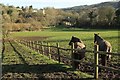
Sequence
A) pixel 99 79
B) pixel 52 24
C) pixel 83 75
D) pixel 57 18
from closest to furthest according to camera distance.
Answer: pixel 99 79 < pixel 83 75 < pixel 52 24 < pixel 57 18

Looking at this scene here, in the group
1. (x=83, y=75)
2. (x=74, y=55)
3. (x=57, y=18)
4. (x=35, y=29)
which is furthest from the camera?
(x=57, y=18)

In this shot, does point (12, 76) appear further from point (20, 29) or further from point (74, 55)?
point (20, 29)

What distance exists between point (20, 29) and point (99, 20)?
93.0 ft

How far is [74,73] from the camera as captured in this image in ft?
38.1

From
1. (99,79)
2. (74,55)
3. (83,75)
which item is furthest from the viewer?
(74,55)

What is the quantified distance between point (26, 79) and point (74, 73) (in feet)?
6.24

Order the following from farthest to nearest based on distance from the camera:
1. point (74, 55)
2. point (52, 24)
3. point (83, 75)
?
point (52, 24)
point (74, 55)
point (83, 75)

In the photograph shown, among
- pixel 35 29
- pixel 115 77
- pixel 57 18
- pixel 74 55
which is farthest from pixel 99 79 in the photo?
pixel 57 18

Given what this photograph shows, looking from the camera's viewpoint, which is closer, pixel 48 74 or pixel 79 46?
pixel 48 74

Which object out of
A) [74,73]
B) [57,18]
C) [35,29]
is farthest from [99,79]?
[57,18]

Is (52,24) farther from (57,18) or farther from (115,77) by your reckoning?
(115,77)

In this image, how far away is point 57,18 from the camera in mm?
167625

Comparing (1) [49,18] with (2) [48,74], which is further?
(1) [49,18]

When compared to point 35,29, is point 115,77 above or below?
above
